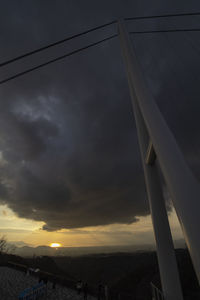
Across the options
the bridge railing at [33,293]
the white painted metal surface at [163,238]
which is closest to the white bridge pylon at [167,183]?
the white painted metal surface at [163,238]

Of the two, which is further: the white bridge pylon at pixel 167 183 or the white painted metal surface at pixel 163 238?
the white painted metal surface at pixel 163 238

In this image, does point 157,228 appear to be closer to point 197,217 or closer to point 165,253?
point 165,253

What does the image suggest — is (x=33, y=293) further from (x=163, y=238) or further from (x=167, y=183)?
(x=167, y=183)

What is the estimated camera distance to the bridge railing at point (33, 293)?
32.6ft

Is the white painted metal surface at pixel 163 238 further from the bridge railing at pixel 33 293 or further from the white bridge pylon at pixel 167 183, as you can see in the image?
the bridge railing at pixel 33 293

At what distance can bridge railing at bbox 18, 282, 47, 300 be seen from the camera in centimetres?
995

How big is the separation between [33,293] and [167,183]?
42.4ft

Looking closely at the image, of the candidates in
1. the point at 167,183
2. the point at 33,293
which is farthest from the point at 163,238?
the point at 33,293

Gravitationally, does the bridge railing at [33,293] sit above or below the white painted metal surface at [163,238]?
below

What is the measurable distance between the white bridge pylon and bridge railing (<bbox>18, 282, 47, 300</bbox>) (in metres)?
9.62

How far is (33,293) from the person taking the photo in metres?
10.4

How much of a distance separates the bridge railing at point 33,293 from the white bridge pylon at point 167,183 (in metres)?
9.62

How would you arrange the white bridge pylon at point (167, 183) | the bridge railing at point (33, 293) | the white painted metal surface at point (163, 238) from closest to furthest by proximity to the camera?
the white bridge pylon at point (167, 183), the white painted metal surface at point (163, 238), the bridge railing at point (33, 293)

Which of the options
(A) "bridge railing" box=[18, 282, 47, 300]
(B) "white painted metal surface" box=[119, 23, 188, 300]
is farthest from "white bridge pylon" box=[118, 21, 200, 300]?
(A) "bridge railing" box=[18, 282, 47, 300]
